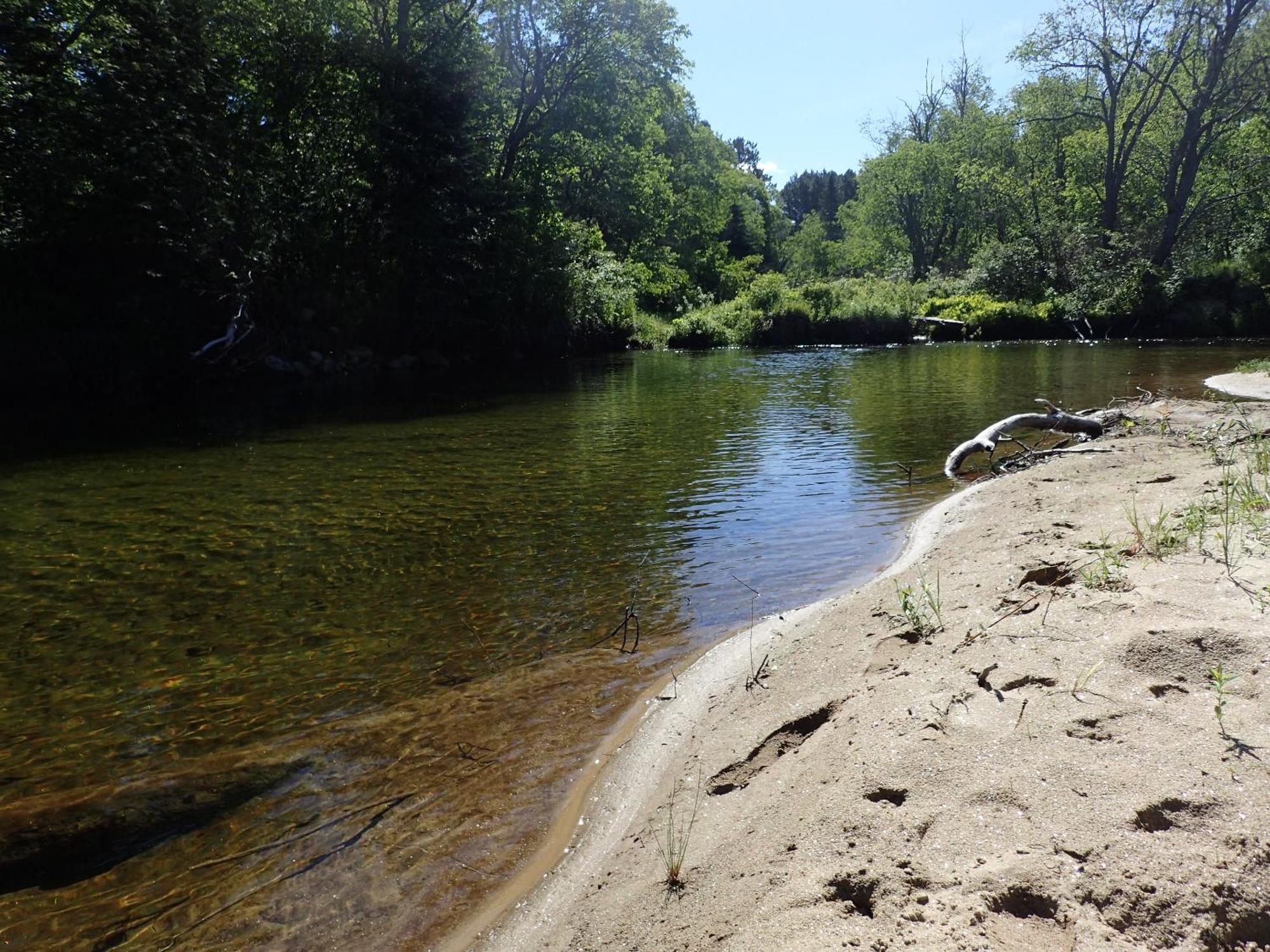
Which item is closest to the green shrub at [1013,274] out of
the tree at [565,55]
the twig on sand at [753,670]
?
the tree at [565,55]

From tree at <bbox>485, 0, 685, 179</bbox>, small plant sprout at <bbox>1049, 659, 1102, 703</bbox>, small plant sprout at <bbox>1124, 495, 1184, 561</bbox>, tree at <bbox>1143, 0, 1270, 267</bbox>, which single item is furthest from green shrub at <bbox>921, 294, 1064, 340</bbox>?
small plant sprout at <bbox>1049, 659, 1102, 703</bbox>

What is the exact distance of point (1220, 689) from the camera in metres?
2.83

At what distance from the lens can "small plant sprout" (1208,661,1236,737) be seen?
2.74m

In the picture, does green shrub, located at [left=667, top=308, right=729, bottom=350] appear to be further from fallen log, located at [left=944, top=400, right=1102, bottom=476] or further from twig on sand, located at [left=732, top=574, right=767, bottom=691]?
twig on sand, located at [left=732, top=574, right=767, bottom=691]

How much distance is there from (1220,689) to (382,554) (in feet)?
23.0

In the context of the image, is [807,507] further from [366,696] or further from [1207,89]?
[1207,89]

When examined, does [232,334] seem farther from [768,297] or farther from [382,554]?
[768,297]

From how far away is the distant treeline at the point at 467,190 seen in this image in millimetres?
21031

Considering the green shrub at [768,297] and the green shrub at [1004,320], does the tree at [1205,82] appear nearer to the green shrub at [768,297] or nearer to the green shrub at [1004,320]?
the green shrub at [1004,320]

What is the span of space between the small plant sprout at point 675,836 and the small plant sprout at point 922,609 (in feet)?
5.53

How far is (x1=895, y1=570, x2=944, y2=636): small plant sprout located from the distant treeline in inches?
923

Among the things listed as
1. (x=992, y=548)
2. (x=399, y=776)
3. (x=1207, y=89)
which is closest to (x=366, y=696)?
(x=399, y=776)

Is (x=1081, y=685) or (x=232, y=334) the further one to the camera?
(x=232, y=334)

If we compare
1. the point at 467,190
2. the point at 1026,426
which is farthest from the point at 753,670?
the point at 467,190
